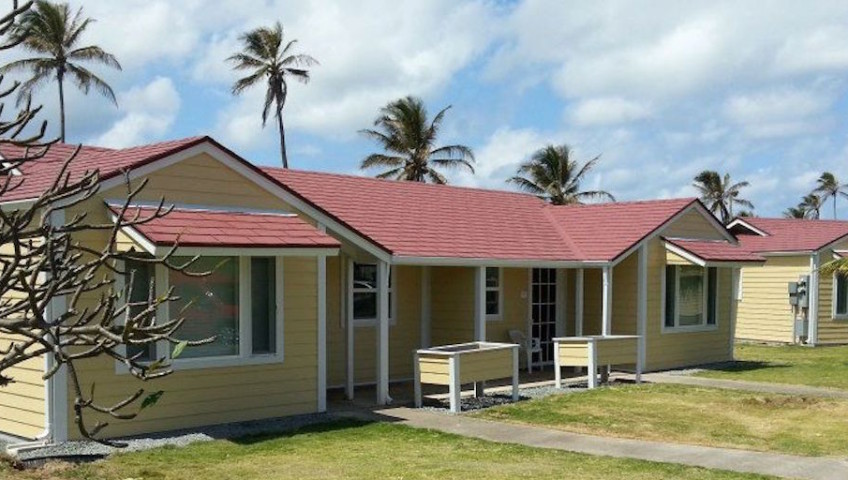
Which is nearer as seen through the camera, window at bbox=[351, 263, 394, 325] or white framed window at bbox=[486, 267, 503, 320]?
window at bbox=[351, 263, 394, 325]

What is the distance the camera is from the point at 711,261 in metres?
20.0

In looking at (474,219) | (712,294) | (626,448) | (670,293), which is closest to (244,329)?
(626,448)

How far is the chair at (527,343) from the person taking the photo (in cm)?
1975

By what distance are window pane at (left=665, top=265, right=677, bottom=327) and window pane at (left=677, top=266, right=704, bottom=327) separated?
0.21m

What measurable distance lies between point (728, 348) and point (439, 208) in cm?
803

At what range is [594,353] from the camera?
17375 millimetres

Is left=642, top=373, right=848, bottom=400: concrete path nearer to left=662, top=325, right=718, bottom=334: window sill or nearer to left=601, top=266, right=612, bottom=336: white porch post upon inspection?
left=601, top=266, right=612, bottom=336: white porch post

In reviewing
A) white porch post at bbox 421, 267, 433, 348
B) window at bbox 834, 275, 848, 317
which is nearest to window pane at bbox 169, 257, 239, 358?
white porch post at bbox 421, 267, 433, 348

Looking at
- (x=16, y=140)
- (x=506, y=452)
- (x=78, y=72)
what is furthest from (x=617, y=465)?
(x=78, y=72)

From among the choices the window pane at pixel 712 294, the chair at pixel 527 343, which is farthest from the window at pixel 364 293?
the window pane at pixel 712 294

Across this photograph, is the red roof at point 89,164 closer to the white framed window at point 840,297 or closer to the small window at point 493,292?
the small window at point 493,292

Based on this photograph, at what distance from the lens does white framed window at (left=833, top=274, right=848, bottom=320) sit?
94.6ft

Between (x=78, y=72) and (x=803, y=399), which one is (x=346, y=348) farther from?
(x=78, y=72)

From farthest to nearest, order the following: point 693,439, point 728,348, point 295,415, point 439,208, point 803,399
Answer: point 728,348
point 439,208
point 803,399
point 295,415
point 693,439
